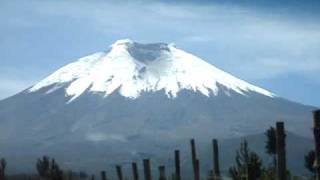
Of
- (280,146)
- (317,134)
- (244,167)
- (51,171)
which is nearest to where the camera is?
(317,134)

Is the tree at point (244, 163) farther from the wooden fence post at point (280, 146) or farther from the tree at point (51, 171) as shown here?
the wooden fence post at point (280, 146)

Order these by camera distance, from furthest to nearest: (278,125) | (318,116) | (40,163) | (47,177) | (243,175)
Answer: (40,163), (47,177), (243,175), (278,125), (318,116)

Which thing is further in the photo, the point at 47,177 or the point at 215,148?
the point at 47,177

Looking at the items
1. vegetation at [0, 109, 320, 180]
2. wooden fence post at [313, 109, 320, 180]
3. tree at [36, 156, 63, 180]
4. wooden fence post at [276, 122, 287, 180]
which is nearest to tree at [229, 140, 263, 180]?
vegetation at [0, 109, 320, 180]

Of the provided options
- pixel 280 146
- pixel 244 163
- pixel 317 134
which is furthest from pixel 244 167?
pixel 317 134

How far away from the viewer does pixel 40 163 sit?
4775 cm

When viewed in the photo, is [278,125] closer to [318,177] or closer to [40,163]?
[318,177]

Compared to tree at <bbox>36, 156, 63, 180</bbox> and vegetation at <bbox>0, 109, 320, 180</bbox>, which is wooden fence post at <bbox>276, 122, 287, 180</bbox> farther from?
tree at <bbox>36, 156, 63, 180</bbox>

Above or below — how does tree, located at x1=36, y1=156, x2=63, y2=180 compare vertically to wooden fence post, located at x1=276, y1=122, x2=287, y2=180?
below

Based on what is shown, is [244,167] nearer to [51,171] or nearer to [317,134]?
[51,171]

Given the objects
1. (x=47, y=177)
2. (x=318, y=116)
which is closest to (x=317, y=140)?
(x=318, y=116)

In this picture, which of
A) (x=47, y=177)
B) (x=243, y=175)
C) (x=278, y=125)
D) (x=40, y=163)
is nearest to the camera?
(x=278, y=125)

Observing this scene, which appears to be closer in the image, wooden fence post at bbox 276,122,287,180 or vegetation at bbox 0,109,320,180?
wooden fence post at bbox 276,122,287,180

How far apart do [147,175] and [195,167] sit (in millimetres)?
2052
